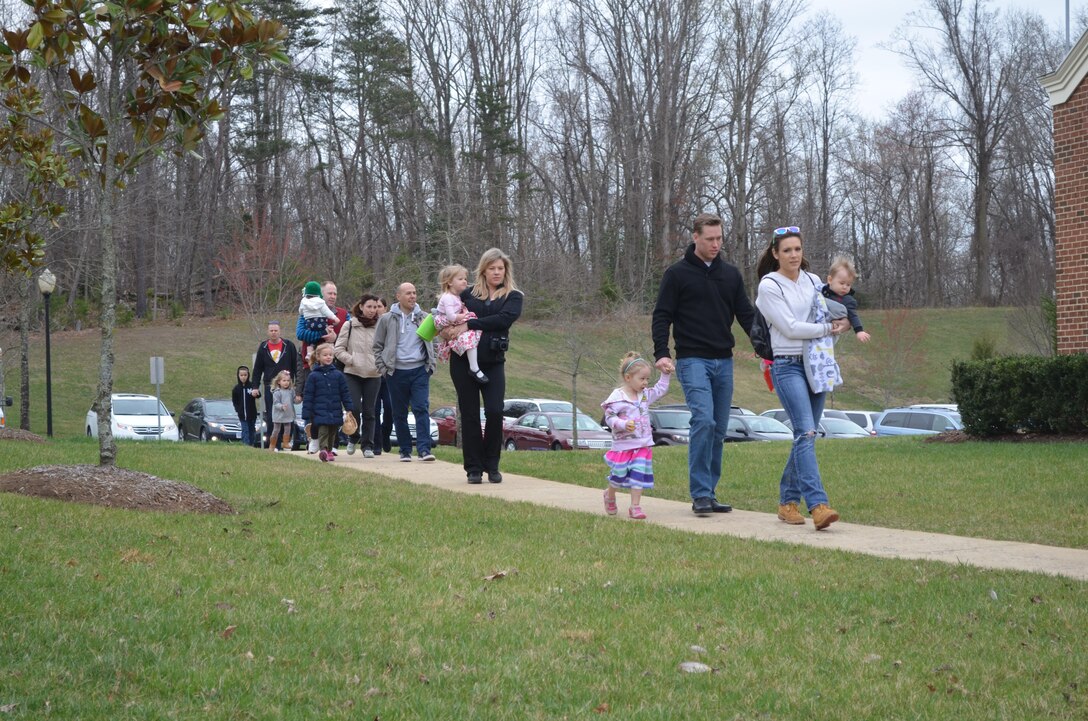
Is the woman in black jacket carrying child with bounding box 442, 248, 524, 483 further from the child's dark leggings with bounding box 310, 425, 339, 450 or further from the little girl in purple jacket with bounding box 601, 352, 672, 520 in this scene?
the child's dark leggings with bounding box 310, 425, 339, 450

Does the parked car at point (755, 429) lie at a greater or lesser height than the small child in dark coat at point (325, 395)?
lesser

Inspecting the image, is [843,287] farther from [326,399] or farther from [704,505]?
[326,399]

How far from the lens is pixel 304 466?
39.6 ft

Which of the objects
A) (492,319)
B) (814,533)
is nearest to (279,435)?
(492,319)

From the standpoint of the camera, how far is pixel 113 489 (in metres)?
7.81

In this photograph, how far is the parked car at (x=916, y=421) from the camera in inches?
1089

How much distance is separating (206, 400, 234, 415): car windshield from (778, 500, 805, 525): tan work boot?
Result: 2240 cm

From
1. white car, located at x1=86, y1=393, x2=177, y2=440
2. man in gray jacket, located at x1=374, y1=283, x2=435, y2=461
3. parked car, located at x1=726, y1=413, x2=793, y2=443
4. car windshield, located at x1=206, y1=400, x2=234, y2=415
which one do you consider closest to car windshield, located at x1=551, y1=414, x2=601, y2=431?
parked car, located at x1=726, y1=413, x2=793, y2=443

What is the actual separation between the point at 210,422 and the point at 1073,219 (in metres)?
19.6

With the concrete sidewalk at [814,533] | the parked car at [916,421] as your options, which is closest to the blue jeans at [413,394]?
the concrete sidewalk at [814,533]

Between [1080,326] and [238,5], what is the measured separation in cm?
1438

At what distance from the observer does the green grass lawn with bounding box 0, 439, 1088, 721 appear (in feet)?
12.7

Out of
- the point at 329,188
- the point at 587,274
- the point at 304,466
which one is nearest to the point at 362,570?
the point at 304,466

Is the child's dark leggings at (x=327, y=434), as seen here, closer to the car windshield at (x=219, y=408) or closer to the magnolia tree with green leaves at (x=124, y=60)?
the magnolia tree with green leaves at (x=124, y=60)
